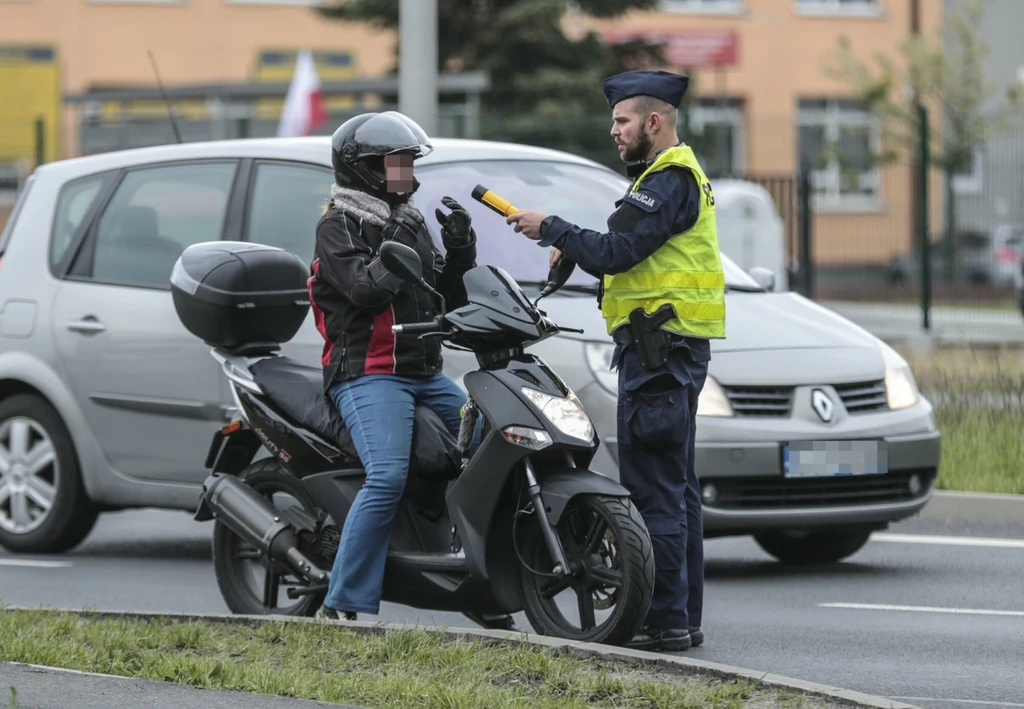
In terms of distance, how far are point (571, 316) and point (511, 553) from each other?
184cm

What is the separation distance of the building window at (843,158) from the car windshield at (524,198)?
1043 inches

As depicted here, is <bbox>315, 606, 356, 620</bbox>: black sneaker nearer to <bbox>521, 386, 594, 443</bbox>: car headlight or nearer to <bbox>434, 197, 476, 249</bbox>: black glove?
<bbox>521, 386, 594, 443</bbox>: car headlight

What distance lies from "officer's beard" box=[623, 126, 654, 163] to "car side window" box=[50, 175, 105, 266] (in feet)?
11.6

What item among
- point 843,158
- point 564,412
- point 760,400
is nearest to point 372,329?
point 564,412

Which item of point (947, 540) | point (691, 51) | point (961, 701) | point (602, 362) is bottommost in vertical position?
point (947, 540)

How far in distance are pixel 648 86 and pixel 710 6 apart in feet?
139

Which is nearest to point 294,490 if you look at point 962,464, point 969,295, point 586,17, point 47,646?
point 47,646

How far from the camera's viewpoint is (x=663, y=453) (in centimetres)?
620

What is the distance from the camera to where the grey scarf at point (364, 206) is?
20.7 ft

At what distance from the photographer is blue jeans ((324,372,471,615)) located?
6.25m

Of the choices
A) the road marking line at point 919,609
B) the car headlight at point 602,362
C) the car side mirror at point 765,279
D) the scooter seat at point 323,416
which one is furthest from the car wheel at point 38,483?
the road marking line at point 919,609

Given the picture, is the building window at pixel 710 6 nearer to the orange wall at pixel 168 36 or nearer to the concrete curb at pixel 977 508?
the orange wall at pixel 168 36

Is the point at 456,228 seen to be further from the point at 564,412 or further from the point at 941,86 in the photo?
the point at 941,86

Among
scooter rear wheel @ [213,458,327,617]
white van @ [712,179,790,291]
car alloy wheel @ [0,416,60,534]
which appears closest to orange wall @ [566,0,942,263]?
white van @ [712,179,790,291]
